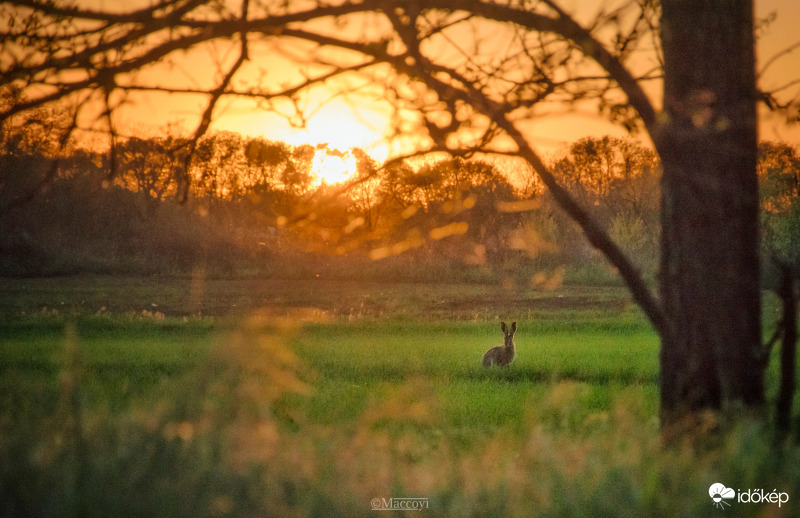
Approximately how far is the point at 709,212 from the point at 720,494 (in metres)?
1.79

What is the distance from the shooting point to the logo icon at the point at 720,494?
283 cm

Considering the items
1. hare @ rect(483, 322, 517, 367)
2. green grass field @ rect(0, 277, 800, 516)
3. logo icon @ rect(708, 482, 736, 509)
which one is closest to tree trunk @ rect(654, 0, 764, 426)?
green grass field @ rect(0, 277, 800, 516)

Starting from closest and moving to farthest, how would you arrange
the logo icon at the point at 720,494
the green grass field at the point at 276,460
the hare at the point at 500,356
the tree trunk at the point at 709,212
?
the green grass field at the point at 276,460
the logo icon at the point at 720,494
the tree trunk at the point at 709,212
the hare at the point at 500,356

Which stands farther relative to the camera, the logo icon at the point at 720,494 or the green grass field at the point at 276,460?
the logo icon at the point at 720,494

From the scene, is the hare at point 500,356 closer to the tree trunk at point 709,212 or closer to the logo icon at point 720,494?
the tree trunk at point 709,212

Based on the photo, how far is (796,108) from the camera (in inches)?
180

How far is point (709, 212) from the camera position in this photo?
412 cm

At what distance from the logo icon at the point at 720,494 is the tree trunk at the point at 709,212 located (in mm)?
1084

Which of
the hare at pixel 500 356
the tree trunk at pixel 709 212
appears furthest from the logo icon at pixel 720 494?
the hare at pixel 500 356

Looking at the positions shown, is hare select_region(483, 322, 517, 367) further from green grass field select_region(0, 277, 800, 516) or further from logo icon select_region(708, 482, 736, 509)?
logo icon select_region(708, 482, 736, 509)

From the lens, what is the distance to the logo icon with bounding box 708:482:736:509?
283 centimetres

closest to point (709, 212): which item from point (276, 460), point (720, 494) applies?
point (720, 494)

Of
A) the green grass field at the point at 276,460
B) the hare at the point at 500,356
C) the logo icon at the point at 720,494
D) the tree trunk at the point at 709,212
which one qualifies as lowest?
the hare at the point at 500,356

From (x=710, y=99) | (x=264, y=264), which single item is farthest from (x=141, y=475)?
(x=264, y=264)
